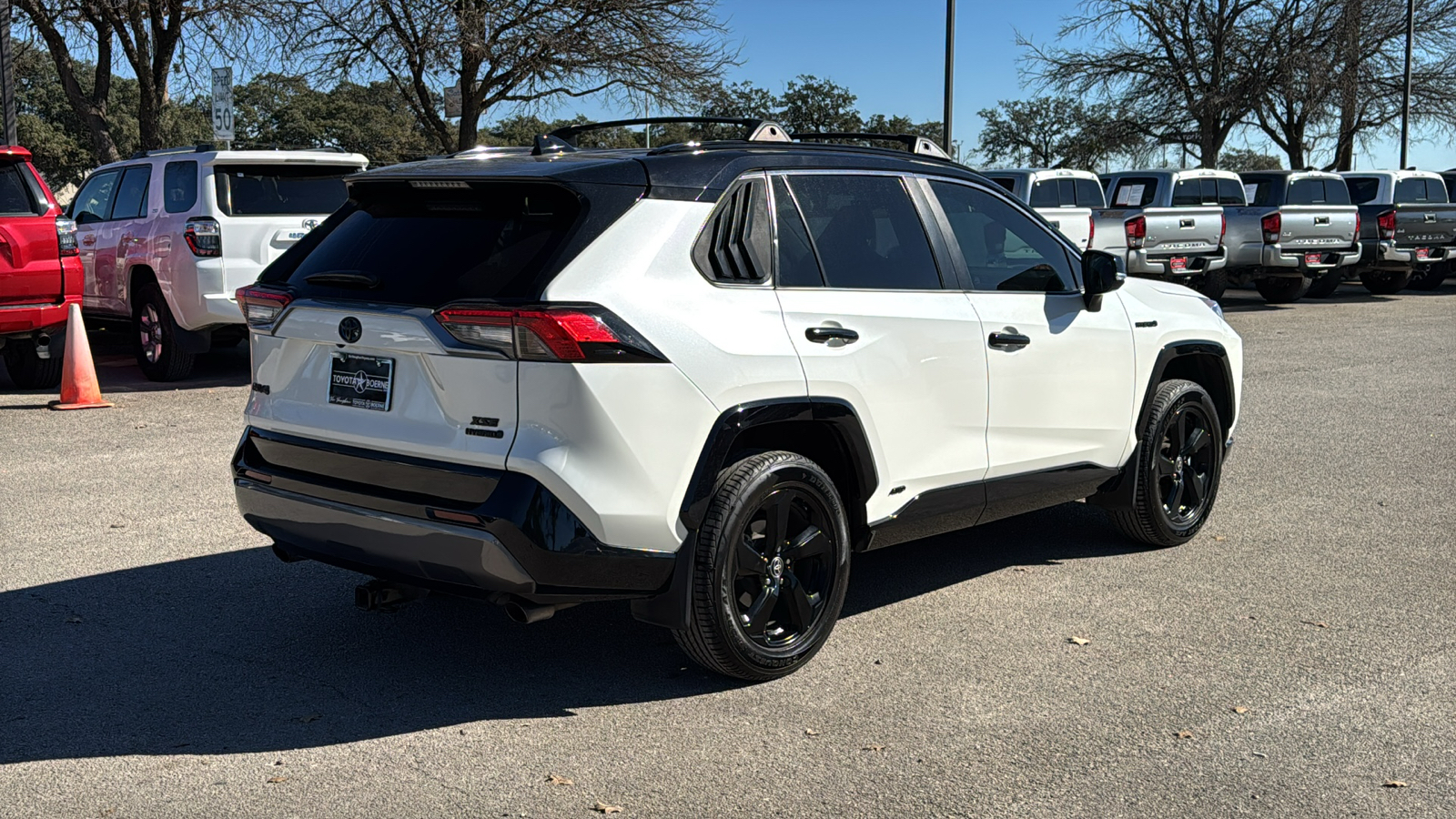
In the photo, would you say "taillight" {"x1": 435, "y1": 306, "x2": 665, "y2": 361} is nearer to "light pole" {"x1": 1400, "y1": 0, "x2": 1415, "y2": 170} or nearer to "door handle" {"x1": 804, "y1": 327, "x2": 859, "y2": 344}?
"door handle" {"x1": 804, "y1": 327, "x2": 859, "y2": 344}

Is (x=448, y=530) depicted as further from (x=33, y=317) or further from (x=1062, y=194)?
(x=1062, y=194)

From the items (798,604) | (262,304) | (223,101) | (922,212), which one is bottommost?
(798,604)

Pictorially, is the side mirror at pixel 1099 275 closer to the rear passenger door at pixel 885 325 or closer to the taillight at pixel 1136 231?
the rear passenger door at pixel 885 325

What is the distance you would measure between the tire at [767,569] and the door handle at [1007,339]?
1.00m

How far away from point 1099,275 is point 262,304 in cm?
333

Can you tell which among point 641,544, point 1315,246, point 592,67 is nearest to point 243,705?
point 641,544

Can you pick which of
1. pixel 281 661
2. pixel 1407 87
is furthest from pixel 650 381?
pixel 1407 87

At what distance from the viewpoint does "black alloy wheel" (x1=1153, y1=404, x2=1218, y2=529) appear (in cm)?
658

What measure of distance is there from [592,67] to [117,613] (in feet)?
55.0

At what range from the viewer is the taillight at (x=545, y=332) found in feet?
13.5

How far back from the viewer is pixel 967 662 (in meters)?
4.98

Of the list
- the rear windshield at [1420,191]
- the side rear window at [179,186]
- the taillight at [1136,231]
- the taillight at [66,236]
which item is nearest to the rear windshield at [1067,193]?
the taillight at [1136,231]

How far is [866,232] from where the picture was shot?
5.17 meters

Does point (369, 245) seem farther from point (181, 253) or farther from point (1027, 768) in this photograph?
point (181, 253)
